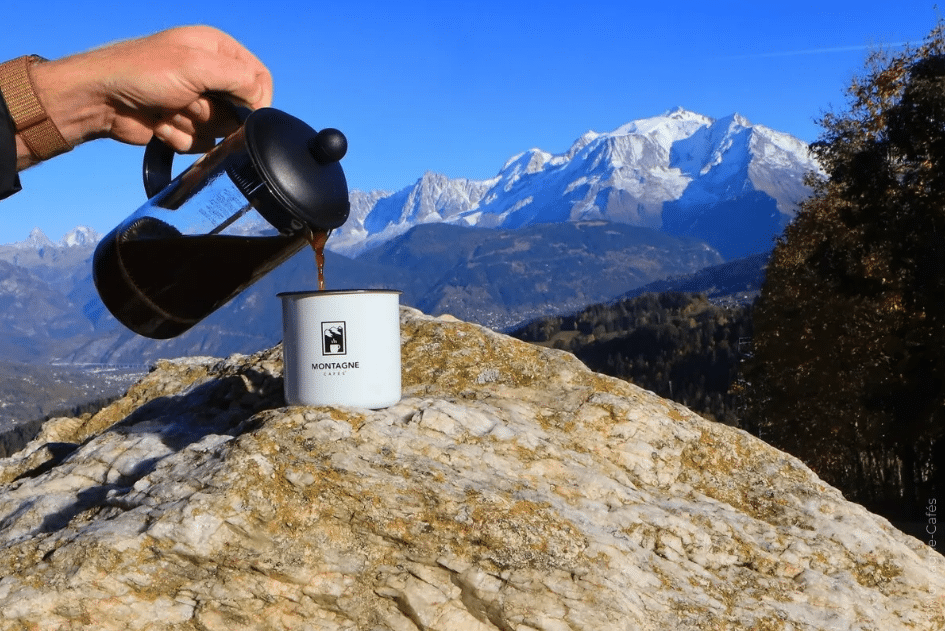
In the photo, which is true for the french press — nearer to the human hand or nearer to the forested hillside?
the human hand

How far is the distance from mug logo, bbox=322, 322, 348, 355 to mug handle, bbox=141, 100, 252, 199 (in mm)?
1129

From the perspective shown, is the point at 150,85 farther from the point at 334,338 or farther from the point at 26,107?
the point at 334,338

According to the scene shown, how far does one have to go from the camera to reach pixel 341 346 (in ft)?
15.1

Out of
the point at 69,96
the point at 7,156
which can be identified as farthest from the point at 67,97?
the point at 7,156

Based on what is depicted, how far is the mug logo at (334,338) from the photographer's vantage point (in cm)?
458

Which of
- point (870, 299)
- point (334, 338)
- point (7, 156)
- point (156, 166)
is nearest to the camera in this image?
point (7, 156)

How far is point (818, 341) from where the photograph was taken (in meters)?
36.0

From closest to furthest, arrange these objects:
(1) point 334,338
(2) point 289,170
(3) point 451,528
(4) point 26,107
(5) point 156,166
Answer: (4) point 26,107, (3) point 451,528, (2) point 289,170, (1) point 334,338, (5) point 156,166

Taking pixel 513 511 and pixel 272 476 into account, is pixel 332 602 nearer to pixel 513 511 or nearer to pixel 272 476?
pixel 272 476

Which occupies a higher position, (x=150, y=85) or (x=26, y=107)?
(x=150, y=85)

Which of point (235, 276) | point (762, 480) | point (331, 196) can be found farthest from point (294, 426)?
point (762, 480)

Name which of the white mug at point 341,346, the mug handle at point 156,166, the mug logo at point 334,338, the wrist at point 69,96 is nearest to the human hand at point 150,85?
the wrist at point 69,96

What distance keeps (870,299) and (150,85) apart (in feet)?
108

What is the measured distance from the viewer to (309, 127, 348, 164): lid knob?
4.24 metres
